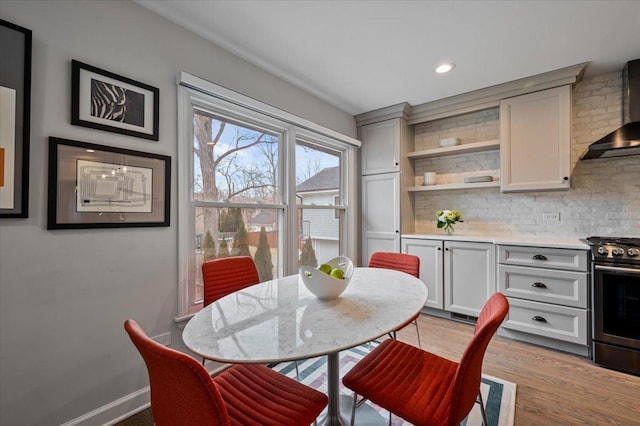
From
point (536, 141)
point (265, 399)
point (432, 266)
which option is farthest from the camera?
point (432, 266)

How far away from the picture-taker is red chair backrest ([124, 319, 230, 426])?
2.53ft

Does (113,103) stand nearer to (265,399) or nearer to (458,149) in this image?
(265,399)

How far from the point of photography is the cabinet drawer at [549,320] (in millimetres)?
2422

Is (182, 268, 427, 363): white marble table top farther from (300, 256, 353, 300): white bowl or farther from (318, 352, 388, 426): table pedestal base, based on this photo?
(318, 352, 388, 426): table pedestal base

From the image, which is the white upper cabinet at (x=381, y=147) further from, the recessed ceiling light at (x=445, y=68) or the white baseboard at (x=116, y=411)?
the white baseboard at (x=116, y=411)

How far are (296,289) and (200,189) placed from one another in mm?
1141

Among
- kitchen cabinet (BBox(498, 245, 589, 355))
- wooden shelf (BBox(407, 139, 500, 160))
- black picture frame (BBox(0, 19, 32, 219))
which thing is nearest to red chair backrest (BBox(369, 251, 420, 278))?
kitchen cabinet (BBox(498, 245, 589, 355))

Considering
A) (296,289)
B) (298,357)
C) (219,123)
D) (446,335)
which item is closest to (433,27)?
(219,123)

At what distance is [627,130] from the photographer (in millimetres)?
2363

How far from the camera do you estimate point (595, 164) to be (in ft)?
9.27

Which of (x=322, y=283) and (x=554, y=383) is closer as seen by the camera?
(x=322, y=283)

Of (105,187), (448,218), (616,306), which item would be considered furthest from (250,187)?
(616,306)

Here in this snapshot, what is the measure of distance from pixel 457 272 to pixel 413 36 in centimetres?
236

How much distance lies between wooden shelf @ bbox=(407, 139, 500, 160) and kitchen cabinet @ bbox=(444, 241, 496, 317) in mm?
1109
